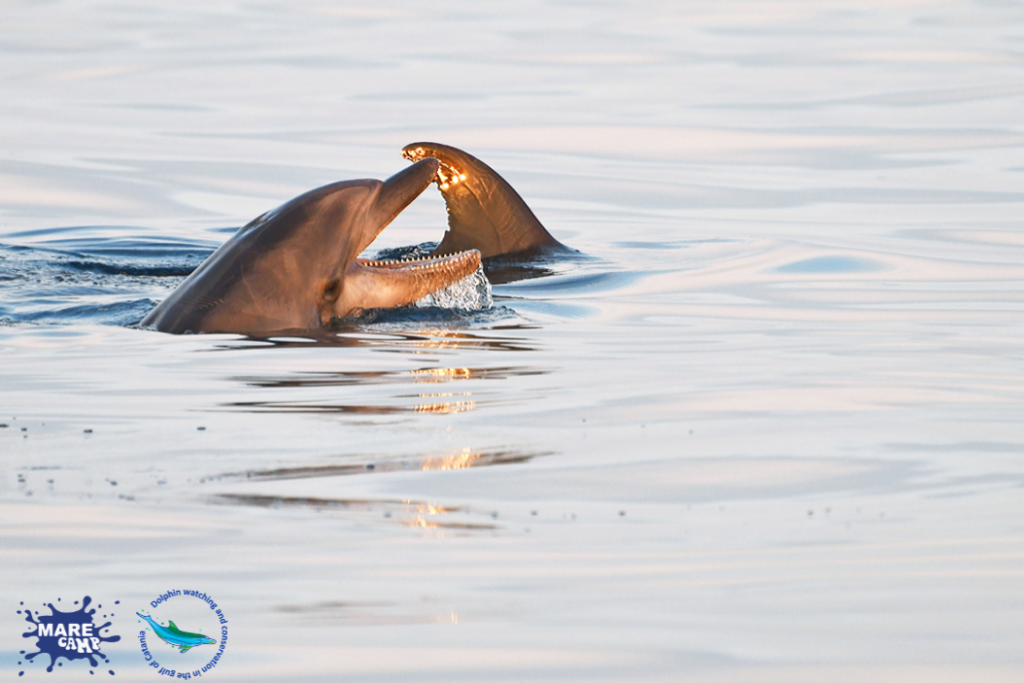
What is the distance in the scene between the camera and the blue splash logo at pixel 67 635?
4430mm

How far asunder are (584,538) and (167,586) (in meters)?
1.40

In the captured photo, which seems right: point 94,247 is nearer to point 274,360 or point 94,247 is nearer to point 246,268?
point 246,268

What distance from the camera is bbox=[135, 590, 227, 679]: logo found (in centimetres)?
441

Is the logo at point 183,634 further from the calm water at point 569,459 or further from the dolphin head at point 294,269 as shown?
the dolphin head at point 294,269

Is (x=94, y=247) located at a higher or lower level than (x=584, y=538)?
higher

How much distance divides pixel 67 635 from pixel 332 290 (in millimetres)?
5510

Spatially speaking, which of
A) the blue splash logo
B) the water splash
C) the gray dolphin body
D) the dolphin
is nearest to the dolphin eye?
the gray dolphin body

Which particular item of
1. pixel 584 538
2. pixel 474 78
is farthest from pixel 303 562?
pixel 474 78

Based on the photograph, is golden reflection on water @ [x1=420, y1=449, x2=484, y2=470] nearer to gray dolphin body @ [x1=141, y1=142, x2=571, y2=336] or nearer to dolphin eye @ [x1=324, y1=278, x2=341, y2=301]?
gray dolphin body @ [x1=141, y1=142, x2=571, y2=336]

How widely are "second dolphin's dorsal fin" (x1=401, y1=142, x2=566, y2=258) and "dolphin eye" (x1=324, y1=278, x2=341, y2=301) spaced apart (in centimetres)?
290

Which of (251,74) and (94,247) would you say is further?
(251,74)

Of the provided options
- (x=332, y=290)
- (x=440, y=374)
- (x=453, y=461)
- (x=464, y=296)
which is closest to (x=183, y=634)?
(x=453, y=461)

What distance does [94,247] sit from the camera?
1434 centimetres

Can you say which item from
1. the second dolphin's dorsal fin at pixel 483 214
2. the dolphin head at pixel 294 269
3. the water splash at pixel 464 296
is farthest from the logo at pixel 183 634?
the second dolphin's dorsal fin at pixel 483 214
